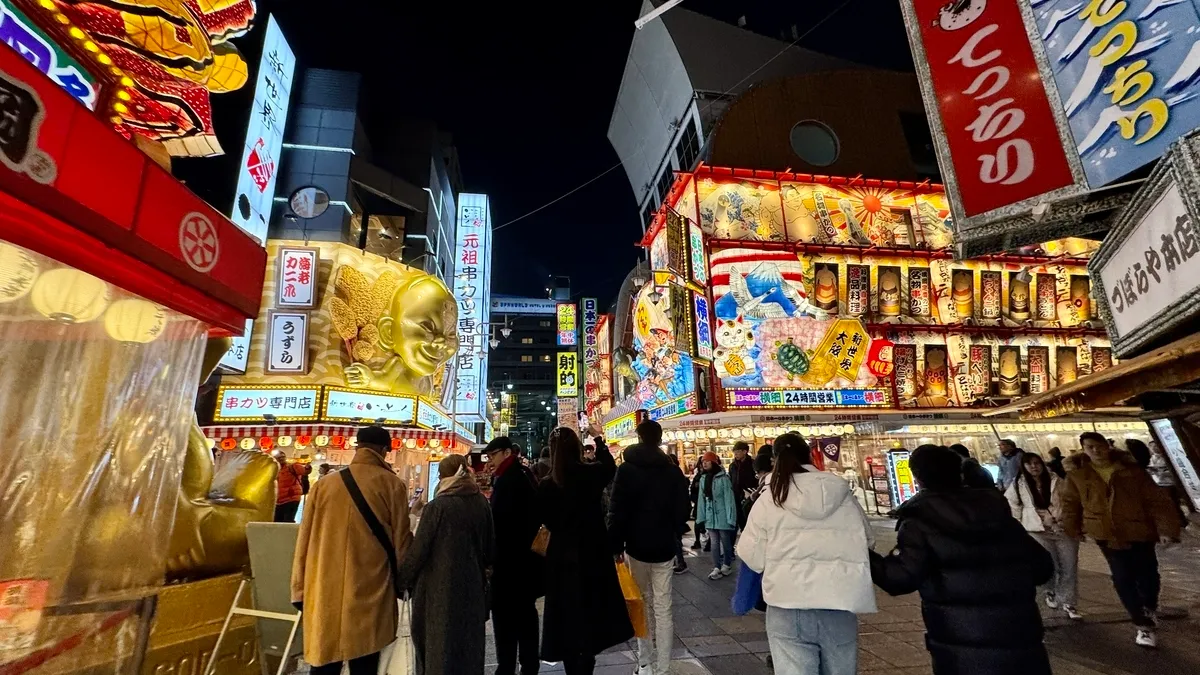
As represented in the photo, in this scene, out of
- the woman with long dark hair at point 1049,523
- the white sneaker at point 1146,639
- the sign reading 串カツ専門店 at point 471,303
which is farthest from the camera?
the sign reading 串カツ専門店 at point 471,303

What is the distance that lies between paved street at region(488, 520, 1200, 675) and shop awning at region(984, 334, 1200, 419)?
2.16m

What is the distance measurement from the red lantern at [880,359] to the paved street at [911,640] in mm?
11561

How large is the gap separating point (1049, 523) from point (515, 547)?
6.82 meters

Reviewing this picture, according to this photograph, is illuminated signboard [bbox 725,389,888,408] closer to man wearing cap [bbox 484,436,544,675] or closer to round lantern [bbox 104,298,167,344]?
man wearing cap [bbox 484,436,544,675]

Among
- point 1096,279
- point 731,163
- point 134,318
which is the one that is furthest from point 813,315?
point 134,318

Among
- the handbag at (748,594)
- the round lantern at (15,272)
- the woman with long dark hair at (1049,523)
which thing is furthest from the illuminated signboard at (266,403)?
the woman with long dark hair at (1049,523)

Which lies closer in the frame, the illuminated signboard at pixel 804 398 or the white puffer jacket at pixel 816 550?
the white puffer jacket at pixel 816 550

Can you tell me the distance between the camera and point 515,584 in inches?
159

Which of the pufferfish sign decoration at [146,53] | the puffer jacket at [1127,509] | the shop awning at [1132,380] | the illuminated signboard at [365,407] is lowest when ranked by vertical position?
the puffer jacket at [1127,509]

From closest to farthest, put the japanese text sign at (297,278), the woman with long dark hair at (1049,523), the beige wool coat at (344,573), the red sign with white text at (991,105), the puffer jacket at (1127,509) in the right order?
the beige wool coat at (344,573), the red sign with white text at (991,105), the puffer jacket at (1127,509), the woman with long dark hair at (1049,523), the japanese text sign at (297,278)

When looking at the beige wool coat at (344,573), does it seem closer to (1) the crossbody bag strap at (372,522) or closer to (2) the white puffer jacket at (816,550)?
(1) the crossbody bag strap at (372,522)

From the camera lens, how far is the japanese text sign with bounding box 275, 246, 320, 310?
15.3 m

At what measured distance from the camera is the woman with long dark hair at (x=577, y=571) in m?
3.71

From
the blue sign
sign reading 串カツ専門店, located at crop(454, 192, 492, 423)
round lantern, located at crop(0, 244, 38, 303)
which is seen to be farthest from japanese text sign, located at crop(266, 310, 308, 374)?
the blue sign
